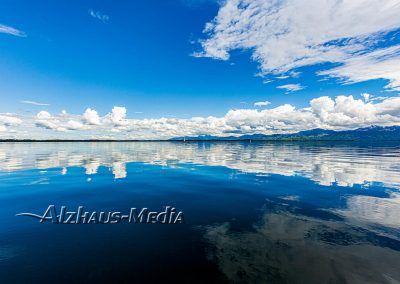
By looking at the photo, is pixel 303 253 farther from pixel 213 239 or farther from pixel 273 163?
pixel 273 163

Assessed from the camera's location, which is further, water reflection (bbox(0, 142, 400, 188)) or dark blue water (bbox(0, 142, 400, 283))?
water reflection (bbox(0, 142, 400, 188))

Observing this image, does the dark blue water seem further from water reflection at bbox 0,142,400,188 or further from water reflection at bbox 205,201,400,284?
water reflection at bbox 0,142,400,188

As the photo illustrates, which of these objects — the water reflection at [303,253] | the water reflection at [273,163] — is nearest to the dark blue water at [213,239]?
the water reflection at [303,253]

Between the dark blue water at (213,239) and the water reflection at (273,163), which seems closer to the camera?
the dark blue water at (213,239)

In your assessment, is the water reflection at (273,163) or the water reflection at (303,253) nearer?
the water reflection at (303,253)

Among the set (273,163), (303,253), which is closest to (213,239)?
(303,253)

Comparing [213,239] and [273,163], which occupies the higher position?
[273,163]

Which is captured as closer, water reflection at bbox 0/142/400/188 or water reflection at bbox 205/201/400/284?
water reflection at bbox 205/201/400/284

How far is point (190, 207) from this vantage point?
18.0 m

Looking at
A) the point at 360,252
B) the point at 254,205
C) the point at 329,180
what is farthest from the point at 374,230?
the point at 329,180

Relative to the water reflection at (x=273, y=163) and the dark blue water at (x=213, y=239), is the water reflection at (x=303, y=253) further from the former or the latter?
the water reflection at (x=273, y=163)

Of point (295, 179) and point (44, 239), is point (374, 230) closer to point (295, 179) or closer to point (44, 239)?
point (295, 179)

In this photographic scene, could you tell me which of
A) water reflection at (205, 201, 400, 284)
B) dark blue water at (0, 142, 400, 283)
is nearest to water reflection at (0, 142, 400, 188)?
dark blue water at (0, 142, 400, 283)

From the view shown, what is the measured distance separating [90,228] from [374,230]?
17.5 meters
